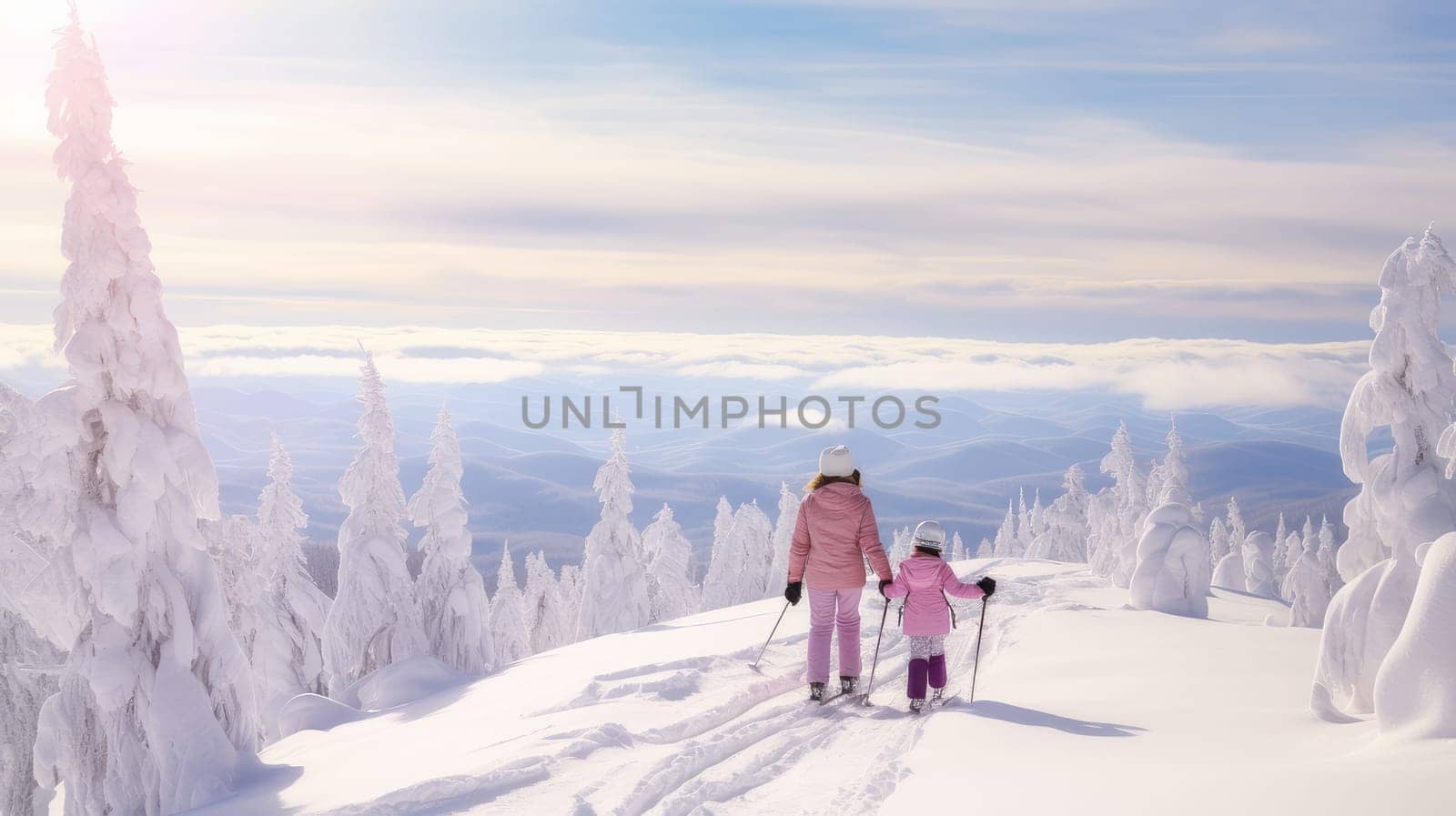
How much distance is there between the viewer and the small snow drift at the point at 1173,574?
21.7 meters

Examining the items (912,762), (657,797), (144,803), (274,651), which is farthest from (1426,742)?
(274,651)

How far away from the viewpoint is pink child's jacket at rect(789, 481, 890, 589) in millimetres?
9570

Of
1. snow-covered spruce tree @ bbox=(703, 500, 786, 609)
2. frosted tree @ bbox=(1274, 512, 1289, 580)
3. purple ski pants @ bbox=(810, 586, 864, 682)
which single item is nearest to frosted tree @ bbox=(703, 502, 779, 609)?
snow-covered spruce tree @ bbox=(703, 500, 786, 609)

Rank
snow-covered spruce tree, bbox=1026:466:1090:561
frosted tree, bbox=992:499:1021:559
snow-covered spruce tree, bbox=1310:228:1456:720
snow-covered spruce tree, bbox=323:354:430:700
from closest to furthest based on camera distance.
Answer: snow-covered spruce tree, bbox=1310:228:1456:720 < snow-covered spruce tree, bbox=323:354:430:700 < snow-covered spruce tree, bbox=1026:466:1090:561 < frosted tree, bbox=992:499:1021:559

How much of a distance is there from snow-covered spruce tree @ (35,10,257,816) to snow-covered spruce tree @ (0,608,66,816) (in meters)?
5.28

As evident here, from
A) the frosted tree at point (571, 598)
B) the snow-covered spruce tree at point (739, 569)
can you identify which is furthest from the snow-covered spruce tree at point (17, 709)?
the snow-covered spruce tree at point (739, 569)

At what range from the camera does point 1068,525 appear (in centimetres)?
5709

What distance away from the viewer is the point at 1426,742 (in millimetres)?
5836

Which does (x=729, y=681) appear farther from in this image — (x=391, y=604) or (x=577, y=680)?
(x=391, y=604)

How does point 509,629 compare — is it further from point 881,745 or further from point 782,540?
point 881,745

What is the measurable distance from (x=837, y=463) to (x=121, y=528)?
33.5ft

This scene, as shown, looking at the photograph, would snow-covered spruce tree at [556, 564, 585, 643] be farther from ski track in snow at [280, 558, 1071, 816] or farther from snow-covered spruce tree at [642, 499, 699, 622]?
ski track in snow at [280, 558, 1071, 816]

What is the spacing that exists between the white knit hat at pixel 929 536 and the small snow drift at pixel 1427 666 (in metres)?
3.79

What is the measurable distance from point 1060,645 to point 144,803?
525 inches
